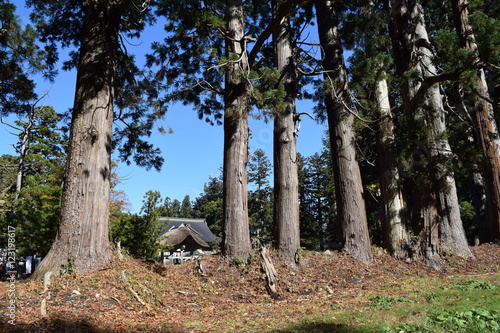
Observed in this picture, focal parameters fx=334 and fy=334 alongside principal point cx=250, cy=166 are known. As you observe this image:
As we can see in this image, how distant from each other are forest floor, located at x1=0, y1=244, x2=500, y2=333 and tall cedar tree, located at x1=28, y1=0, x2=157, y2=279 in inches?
18.8

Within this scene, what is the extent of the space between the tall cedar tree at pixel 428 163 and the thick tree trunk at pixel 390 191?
367mm

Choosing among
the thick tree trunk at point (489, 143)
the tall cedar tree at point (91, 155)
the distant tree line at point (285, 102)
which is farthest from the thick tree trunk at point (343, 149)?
the tall cedar tree at point (91, 155)

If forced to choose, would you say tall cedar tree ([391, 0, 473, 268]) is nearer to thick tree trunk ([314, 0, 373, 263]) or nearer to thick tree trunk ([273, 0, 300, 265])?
thick tree trunk ([314, 0, 373, 263])

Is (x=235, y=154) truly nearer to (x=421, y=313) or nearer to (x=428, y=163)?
(x=421, y=313)

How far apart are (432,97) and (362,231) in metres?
4.30

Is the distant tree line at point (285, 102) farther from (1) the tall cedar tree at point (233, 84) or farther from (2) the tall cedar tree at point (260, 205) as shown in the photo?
(2) the tall cedar tree at point (260, 205)

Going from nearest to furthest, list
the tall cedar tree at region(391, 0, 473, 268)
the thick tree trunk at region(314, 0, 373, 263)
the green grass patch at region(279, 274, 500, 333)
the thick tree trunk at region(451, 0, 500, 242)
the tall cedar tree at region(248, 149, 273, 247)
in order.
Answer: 1. the green grass patch at region(279, 274, 500, 333)
2. the thick tree trunk at region(314, 0, 373, 263)
3. the tall cedar tree at region(391, 0, 473, 268)
4. the thick tree trunk at region(451, 0, 500, 242)
5. the tall cedar tree at region(248, 149, 273, 247)

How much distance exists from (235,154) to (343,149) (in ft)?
9.98

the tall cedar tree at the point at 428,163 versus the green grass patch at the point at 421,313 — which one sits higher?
the tall cedar tree at the point at 428,163

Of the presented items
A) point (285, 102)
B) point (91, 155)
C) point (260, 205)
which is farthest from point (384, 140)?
point (260, 205)

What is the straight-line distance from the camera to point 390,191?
8.77 m

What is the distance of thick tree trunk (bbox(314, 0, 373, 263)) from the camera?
805 cm

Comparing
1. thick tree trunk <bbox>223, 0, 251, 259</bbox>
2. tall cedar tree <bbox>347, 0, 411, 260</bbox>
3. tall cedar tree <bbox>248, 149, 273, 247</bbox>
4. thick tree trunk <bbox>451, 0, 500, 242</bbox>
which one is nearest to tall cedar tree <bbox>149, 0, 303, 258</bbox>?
thick tree trunk <bbox>223, 0, 251, 259</bbox>

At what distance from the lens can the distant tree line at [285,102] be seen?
646cm
